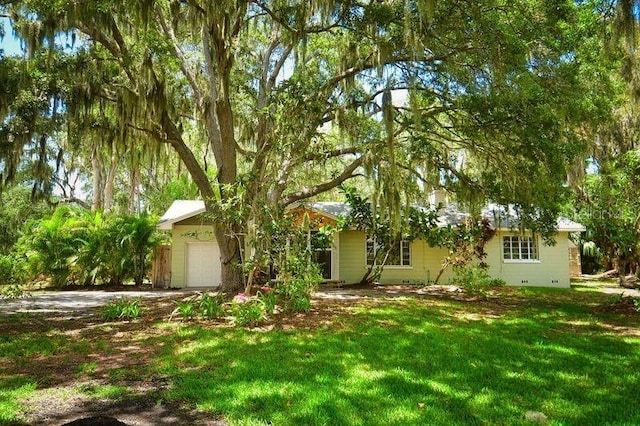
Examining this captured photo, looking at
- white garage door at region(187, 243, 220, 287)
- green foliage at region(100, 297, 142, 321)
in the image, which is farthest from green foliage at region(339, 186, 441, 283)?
green foliage at region(100, 297, 142, 321)

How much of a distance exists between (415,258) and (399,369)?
13271 mm

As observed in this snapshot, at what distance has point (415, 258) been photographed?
18.6 metres

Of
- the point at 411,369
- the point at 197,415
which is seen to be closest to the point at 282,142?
the point at 411,369

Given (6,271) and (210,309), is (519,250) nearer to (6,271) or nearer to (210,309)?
(210,309)

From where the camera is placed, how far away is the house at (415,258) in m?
17.8

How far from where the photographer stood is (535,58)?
30.5 feet

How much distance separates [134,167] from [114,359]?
8.21 m

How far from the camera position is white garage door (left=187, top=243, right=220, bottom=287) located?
17.7 m

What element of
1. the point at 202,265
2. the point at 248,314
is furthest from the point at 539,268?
the point at 248,314

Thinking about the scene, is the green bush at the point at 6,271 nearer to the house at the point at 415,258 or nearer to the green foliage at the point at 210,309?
the house at the point at 415,258

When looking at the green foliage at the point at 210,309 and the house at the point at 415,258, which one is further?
the house at the point at 415,258

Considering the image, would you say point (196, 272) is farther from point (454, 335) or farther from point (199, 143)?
point (454, 335)

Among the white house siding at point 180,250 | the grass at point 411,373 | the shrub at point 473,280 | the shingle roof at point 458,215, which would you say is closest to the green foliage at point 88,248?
the white house siding at point 180,250

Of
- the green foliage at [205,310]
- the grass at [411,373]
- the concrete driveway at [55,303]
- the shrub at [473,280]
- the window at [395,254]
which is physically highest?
the window at [395,254]
